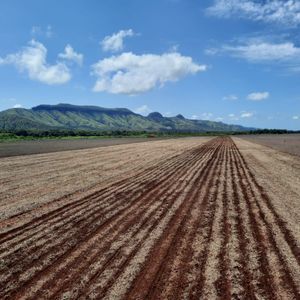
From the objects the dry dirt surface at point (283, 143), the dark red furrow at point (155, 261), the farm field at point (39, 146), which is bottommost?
the farm field at point (39, 146)

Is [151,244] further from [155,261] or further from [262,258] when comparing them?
[262,258]

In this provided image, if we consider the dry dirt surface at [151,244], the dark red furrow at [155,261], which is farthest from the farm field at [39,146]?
the dark red furrow at [155,261]

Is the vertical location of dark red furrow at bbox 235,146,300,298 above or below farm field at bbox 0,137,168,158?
above

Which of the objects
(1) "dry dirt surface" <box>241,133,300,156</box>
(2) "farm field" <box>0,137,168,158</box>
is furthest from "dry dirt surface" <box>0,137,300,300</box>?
(1) "dry dirt surface" <box>241,133,300,156</box>

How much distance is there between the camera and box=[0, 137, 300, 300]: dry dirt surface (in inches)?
252

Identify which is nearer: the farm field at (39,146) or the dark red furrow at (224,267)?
the dark red furrow at (224,267)

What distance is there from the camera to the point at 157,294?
20.1 feet

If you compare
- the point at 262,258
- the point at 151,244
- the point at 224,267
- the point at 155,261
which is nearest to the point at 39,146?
the point at 151,244

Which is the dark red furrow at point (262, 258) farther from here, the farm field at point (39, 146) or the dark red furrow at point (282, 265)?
the farm field at point (39, 146)

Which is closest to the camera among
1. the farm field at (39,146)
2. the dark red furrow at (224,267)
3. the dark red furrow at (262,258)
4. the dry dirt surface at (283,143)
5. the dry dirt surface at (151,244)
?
the dark red furrow at (224,267)

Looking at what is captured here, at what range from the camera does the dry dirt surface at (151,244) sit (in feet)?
21.0

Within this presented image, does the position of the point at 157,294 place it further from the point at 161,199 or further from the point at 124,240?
the point at 161,199

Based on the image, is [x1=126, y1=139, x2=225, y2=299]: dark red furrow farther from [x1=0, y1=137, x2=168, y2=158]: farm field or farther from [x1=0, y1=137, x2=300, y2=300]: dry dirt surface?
[x1=0, y1=137, x2=168, y2=158]: farm field

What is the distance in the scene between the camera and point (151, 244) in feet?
28.5
